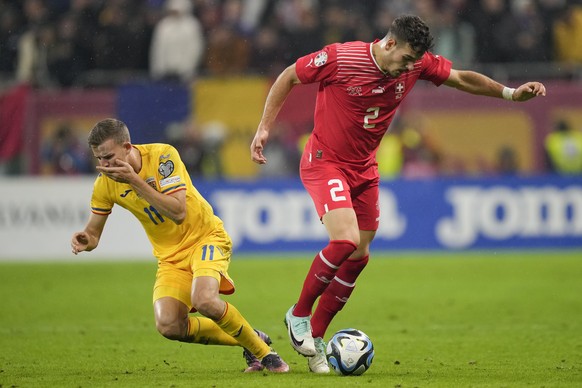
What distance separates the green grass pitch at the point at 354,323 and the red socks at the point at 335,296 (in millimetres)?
328

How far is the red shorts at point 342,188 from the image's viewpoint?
7484 mm

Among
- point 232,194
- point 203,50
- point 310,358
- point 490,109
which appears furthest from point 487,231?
point 310,358

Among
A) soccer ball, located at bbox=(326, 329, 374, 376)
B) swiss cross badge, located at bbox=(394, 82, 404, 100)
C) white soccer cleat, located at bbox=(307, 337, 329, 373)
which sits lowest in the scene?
white soccer cleat, located at bbox=(307, 337, 329, 373)

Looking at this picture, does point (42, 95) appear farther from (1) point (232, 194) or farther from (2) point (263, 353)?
(2) point (263, 353)

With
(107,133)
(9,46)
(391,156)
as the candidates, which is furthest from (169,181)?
(9,46)

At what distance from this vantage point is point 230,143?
17422 mm

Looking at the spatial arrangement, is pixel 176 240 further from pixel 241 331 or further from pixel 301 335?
pixel 301 335

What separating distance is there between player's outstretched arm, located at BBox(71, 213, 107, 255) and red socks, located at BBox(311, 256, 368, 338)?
1.63 meters

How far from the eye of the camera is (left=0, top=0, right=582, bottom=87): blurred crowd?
17.9 m

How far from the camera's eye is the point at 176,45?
1800 cm

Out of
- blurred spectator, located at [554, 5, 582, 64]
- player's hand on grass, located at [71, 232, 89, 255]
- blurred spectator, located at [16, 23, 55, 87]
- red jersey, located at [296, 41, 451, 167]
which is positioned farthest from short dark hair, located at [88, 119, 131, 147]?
blurred spectator, located at [554, 5, 582, 64]

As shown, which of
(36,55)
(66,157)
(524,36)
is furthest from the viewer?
(36,55)

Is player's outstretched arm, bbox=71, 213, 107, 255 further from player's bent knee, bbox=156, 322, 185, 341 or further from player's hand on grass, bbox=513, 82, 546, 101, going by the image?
player's hand on grass, bbox=513, 82, 546, 101

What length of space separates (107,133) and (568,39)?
12.5 meters
